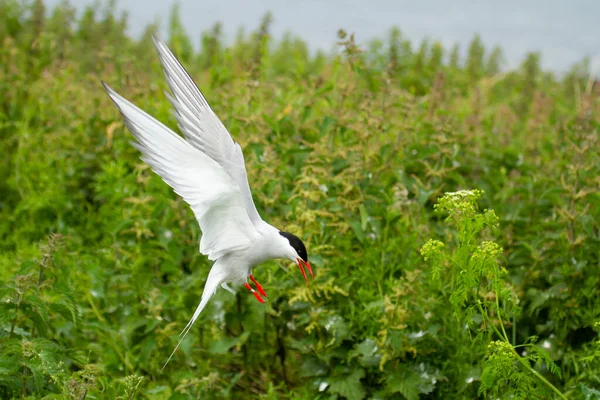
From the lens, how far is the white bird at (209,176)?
9.12ft

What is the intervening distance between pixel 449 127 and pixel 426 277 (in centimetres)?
94

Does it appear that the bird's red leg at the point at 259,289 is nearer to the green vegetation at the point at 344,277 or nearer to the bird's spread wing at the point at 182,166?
the green vegetation at the point at 344,277

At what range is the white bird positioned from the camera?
9.12 ft

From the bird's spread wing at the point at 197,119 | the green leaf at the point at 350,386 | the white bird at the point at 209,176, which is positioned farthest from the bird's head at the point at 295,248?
the green leaf at the point at 350,386

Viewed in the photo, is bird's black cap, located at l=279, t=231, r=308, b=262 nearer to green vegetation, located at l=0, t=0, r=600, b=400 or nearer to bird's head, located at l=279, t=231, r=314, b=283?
bird's head, located at l=279, t=231, r=314, b=283

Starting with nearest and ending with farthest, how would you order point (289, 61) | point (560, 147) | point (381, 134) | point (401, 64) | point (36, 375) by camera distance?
point (36, 375) < point (381, 134) < point (560, 147) < point (401, 64) < point (289, 61)

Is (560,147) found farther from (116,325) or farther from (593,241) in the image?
(116,325)

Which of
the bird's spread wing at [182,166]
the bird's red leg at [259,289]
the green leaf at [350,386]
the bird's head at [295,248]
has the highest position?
the bird's spread wing at [182,166]

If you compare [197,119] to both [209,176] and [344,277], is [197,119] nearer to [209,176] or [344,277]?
[209,176]

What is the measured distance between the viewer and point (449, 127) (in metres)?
3.84

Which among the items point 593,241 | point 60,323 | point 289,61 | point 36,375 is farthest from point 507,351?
point 289,61

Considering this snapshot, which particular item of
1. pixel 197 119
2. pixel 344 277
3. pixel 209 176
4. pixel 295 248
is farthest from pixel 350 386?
pixel 197 119

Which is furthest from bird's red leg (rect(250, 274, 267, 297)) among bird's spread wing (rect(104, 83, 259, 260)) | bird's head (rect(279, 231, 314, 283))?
bird's spread wing (rect(104, 83, 259, 260))

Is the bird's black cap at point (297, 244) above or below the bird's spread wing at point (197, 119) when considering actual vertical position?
below
